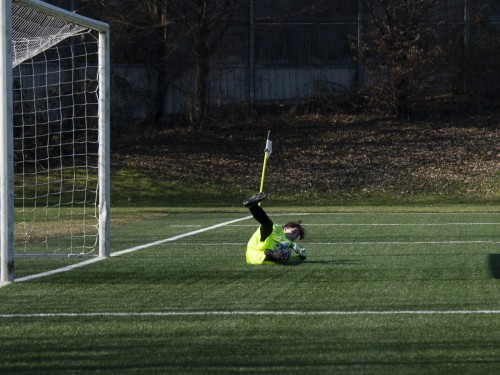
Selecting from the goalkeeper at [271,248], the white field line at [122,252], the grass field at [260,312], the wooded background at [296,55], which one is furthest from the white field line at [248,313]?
the wooded background at [296,55]

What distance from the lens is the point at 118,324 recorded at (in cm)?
758

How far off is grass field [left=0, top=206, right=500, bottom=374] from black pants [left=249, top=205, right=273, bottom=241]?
415mm

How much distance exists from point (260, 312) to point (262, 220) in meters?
2.54

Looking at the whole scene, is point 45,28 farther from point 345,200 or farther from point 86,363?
point 345,200

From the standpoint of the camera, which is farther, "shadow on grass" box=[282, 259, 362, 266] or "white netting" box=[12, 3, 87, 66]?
"white netting" box=[12, 3, 87, 66]

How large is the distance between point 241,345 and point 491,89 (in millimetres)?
28317

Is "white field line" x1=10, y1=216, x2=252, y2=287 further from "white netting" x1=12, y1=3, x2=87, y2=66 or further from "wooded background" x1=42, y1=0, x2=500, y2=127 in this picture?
"wooded background" x1=42, y1=0, x2=500, y2=127

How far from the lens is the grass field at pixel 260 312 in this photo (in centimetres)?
629

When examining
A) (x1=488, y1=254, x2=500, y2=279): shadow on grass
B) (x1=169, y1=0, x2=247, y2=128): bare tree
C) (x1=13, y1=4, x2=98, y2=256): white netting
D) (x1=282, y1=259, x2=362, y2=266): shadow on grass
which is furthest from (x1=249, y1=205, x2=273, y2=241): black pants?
(x1=169, y1=0, x2=247, y2=128): bare tree

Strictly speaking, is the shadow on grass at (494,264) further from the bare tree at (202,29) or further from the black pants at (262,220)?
the bare tree at (202,29)

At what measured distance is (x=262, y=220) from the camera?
10516 millimetres

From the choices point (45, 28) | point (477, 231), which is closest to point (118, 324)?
point (45, 28)

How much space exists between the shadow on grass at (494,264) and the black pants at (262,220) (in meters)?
2.46

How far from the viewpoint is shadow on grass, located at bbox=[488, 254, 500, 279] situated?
10.4 meters
